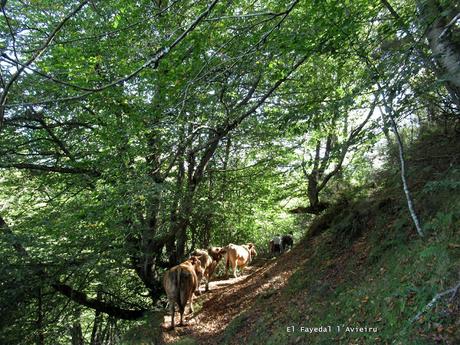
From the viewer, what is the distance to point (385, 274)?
5859 mm

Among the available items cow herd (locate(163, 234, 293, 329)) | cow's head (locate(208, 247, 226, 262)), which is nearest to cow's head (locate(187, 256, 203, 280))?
cow herd (locate(163, 234, 293, 329))

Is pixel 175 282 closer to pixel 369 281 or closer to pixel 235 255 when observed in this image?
pixel 235 255

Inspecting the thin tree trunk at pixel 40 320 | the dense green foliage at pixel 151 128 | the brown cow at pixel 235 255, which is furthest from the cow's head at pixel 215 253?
the thin tree trunk at pixel 40 320

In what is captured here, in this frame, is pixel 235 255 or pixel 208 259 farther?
pixel 235 255

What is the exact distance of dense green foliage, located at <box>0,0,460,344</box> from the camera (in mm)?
6902

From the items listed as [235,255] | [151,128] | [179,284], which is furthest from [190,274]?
[235,255]

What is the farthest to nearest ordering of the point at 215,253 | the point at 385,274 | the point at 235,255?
the point at 235,255 → the point at 215,253 → the point at 385,274

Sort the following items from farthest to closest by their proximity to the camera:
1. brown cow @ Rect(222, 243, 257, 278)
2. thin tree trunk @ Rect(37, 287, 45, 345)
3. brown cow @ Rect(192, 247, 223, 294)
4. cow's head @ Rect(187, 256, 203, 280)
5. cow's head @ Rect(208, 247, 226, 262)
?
brown cow @ Rect(222, 243, 257, 278)
cow's head @ Rect(208, 247, 226, 262)
brown cow @ Rect(192, 247, 223, 294)
thin tree trunk @ Rect(37, 287, 45, 345)
cow's head @ Rect(187, 256, 203, 280)

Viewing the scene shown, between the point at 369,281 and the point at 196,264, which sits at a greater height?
the point at 196,264

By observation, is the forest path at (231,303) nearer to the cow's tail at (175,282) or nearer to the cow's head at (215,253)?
the cow's tail at (175,282)

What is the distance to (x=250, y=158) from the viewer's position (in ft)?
49.2

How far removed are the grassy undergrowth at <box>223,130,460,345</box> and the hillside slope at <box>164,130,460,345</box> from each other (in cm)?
2

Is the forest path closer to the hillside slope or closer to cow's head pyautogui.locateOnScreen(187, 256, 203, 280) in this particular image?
the hillside slope

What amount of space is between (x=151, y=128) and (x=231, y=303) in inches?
237
